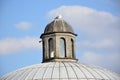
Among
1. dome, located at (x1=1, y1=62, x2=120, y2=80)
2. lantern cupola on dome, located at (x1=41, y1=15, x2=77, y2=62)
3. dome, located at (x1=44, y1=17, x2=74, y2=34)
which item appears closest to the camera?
dome, located at (x1=1, y1=62, x2=120, y2=80)

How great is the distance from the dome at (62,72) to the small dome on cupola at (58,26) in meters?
4.06

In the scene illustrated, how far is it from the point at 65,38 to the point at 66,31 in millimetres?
700

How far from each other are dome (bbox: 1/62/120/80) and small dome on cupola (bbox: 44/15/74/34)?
4064 millimetres

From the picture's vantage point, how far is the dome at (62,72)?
39.2 meters

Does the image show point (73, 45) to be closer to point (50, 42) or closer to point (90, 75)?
point (50, 42)

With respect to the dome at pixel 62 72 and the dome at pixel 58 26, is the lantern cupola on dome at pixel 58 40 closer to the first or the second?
the dome at pixel 58 26

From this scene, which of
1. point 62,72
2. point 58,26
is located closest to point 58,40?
point 58,26

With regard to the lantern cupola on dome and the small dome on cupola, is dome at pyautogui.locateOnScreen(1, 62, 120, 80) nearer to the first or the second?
the lantern cupola on dome

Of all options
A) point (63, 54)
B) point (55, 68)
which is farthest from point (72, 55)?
point (55, 68)

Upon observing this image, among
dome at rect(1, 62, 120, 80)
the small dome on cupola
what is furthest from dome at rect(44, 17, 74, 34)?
dome at rect(1, 62, 120, 80)

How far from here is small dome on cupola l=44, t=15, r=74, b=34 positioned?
45.4m

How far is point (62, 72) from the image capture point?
39656mm

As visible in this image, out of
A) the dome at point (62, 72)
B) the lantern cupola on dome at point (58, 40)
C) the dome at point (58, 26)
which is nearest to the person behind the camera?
the dome at point (62, 72)

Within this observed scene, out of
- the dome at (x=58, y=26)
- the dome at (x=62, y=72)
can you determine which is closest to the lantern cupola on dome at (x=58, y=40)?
the dome at (x=58, y=26)
